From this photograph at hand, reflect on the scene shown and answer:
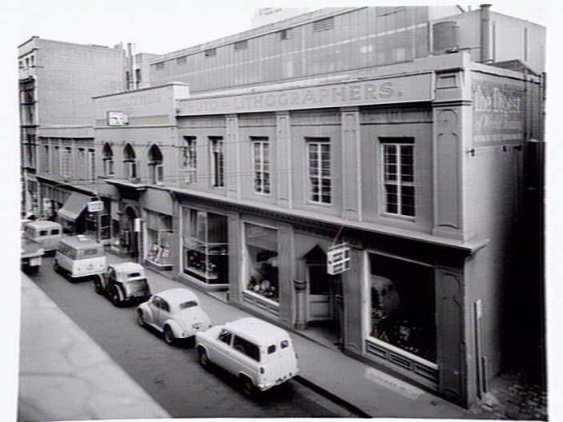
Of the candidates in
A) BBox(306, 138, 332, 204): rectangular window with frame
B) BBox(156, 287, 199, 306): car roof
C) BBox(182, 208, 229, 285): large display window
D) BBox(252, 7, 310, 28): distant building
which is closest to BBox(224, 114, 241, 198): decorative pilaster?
BBox(182, 208, 229, 285): large display window

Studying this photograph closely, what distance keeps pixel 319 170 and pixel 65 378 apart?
328 centimetres

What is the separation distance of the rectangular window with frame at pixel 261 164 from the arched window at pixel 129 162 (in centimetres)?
143

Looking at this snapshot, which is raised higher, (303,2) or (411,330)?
(303,2)

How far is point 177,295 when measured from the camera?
19.3ft

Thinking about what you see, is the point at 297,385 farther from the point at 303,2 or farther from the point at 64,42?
the point at 64,42

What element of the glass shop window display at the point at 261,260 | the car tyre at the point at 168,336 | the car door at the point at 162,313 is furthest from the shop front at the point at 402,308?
the car door at the point at 162,313

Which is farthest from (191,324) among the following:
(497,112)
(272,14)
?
(497,112)

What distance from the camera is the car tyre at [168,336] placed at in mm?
5668

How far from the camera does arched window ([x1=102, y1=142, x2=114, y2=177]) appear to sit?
21.0 ft

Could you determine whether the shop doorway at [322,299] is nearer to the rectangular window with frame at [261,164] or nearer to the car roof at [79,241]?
the rectangular window with frame at [261,164]

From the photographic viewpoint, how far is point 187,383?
5.34 meters

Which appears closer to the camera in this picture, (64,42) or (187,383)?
(187,383)

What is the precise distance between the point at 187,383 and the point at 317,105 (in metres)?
3.04

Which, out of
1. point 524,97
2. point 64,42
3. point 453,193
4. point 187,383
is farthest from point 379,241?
point 64,42
